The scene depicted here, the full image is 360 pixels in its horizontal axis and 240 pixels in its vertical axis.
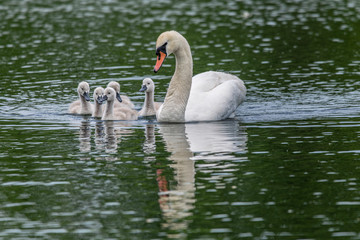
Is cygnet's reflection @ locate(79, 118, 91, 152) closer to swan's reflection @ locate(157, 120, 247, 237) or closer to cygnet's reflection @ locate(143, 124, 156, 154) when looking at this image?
cygnet's reflection @ locate(143, 124, 156, 154)

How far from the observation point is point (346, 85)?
72.8 ft

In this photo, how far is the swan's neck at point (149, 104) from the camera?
20.3m

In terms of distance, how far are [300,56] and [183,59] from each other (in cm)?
920

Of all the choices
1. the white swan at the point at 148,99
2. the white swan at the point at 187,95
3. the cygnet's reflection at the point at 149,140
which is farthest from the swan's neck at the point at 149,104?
the cygnet's reflection at the point at 149,140

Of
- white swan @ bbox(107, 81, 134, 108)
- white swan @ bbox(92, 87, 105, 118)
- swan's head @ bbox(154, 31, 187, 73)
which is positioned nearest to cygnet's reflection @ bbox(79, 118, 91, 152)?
white swan @ bbox(92, 87, 105, 118)

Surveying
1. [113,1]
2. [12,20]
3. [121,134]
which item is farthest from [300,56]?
[113,1]

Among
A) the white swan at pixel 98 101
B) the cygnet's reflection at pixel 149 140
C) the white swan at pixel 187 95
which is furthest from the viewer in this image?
the white swan at pixel 98 101

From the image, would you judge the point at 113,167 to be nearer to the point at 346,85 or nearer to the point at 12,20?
the point at 346,85

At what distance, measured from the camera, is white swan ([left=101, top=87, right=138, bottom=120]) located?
1953 centimetres

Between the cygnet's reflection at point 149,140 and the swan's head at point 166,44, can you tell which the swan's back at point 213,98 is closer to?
the cygnet's reflection at point 149,140

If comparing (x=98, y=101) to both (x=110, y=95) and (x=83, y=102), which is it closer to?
(x=110, y=95)

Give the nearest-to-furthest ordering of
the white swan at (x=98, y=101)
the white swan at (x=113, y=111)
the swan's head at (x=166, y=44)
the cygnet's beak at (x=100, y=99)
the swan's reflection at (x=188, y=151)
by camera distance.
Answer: the swan's reflection at (x=188, y=151) < the swan's head at (x=166, y=44) < the white swan at (x=113, y=111) < the cygnet's beak at (x=100, y=99) < the white swan at (x=98, y=101)

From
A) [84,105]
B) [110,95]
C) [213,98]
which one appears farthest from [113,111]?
[213,98]

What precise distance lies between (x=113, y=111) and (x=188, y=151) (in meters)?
4.81
